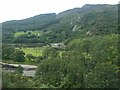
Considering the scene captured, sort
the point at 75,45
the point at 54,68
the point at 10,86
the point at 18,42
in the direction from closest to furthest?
1. the point at 10,86
2. the point at 54,68
3. the point at 75,45
4. the point at 18,42

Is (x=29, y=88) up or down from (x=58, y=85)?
up

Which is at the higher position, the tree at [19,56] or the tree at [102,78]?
the tree at [102,78]

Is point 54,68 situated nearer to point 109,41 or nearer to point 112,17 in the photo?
point 109,41

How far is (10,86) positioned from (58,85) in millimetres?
11877

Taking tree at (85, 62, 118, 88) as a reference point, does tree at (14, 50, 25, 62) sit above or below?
below

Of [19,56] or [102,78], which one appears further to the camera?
[19,56]

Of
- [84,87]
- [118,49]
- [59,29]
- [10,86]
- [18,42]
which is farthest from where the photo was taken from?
[59,29]

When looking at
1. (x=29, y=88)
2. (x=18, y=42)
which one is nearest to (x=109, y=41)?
(x=29, y=88)

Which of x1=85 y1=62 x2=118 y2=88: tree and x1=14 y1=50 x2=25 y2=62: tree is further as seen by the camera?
x1=14 y1=50 x2=25 y2=62: tree

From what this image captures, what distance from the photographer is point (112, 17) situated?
13375 cm

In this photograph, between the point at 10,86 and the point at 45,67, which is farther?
the point at 45,67

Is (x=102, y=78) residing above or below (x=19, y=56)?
above

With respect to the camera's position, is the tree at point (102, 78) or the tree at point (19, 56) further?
the tree at point (19, 56)

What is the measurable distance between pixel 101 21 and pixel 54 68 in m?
86.7
